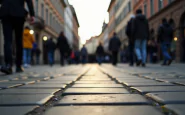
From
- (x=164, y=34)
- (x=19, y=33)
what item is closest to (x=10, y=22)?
(x=19, y=33)

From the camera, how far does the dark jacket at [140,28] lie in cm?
1057

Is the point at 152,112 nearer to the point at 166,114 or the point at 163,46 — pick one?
the point at 166,114

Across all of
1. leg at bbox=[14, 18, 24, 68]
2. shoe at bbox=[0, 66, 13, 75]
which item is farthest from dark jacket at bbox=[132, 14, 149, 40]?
shoe at bbox=[0, 66, 13, 75]

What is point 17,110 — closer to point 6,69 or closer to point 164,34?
point 6,69

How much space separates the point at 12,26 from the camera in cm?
613

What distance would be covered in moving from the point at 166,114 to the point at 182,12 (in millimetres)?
20397

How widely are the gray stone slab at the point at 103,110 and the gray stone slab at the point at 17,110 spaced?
118 mm

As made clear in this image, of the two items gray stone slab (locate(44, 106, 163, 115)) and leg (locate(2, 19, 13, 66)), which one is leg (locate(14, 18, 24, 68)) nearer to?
leg (locate(2, 19, 13, 66))

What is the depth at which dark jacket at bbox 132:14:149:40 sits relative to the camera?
34.7ft

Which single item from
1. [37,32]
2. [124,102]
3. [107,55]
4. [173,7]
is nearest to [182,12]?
[173,7]

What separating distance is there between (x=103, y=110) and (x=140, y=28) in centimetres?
938

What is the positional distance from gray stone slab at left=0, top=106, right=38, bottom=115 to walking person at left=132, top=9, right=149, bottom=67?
8.87 m

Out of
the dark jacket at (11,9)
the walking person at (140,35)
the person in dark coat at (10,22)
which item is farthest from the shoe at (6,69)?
the walking person at (140,35)

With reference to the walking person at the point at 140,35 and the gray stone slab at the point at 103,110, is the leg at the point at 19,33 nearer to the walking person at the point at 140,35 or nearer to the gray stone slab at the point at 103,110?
the gray stone slab at the point at 103,110
